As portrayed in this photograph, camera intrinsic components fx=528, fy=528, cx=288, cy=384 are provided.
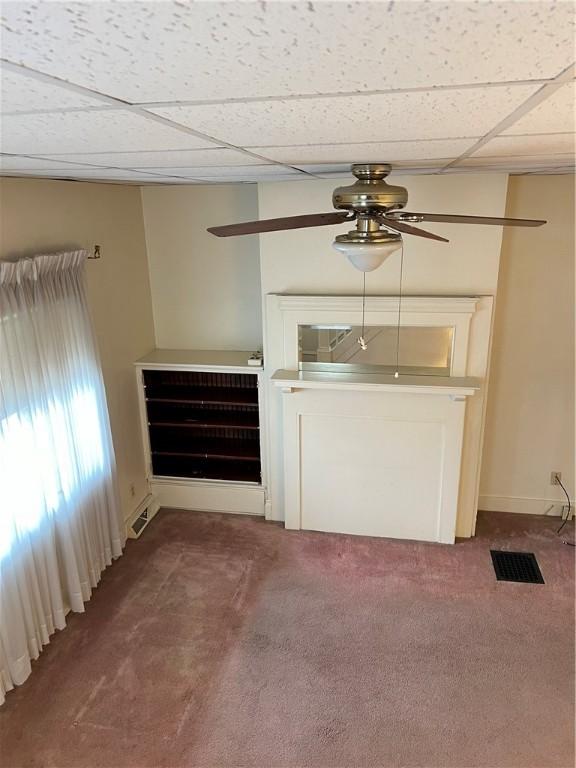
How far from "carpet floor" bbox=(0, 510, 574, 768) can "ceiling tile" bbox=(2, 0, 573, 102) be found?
2719 millimetres

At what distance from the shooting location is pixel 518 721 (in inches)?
102

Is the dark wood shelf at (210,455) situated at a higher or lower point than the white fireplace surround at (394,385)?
lower

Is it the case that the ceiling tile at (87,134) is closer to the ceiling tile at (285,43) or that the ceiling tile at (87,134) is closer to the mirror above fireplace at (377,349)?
the ceiling tile at (285,43)

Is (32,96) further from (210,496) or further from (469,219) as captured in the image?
(210,496)

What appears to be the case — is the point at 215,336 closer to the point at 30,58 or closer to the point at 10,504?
the point at 10,504

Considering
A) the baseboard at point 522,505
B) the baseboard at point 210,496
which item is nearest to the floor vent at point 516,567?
the baseboard at point 522,505

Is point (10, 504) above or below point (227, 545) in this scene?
above

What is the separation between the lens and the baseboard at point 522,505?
4137 millimetres

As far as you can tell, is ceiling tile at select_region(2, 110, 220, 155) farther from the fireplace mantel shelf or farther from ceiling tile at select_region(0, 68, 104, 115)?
the fireplace mantel shelf

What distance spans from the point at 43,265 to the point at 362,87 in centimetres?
249

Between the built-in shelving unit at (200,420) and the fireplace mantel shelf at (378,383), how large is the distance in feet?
1.16

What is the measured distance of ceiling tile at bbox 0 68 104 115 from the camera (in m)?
0.65

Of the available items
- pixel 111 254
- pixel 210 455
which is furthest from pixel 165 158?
pixel 210 455

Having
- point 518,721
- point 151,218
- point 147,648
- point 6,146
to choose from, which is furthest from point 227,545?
point 6,146
